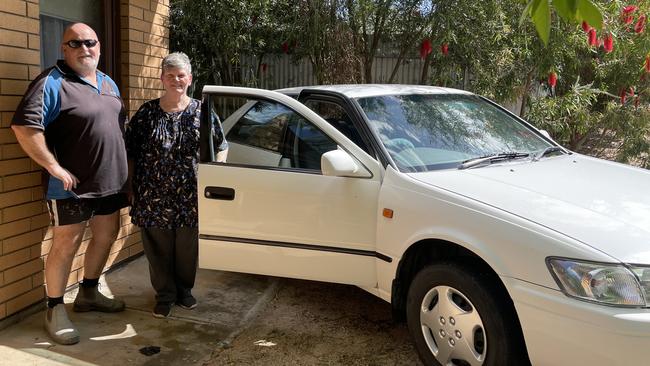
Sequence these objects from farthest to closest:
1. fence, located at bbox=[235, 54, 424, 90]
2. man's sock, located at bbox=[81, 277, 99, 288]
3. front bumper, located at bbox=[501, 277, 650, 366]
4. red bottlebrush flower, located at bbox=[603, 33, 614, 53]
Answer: fence, located at bbox=[235, 54, 424, 90], red bottlebrush flower, located at bbox=[603, 33, 614, 53], man's sock, located at bbox=[81, 277, 99, 288], front bumper, located at bbox=[501, 277, 650, 366]

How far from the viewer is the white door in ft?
11.3

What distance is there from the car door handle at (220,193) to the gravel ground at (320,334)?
926 millimetres

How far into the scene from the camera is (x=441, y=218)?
118 inches

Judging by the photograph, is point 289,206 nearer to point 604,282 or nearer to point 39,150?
point 39,150

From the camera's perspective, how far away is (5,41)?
3438mm

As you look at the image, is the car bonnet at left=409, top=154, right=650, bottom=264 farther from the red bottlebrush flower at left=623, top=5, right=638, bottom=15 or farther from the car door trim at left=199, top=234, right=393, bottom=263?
the red bottlebrush flower at left=623, top=5, right=638, bottom=15

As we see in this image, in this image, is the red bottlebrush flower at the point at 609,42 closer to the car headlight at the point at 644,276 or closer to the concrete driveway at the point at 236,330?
the concrete driveway at the point at 236,330

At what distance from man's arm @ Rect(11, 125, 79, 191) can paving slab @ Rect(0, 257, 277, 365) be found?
39.7 inches

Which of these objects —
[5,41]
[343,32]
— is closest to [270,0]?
[343,32]

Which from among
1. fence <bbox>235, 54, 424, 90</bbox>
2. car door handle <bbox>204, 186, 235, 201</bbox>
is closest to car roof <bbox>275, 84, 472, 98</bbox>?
car door handle <bbox>204, 186, 235, 201</bbox>

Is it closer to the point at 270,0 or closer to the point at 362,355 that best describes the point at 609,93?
the point at 270,0

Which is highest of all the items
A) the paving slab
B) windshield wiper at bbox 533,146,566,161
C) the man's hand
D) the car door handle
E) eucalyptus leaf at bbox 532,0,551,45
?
eucalyptus leaf at bbox 532,0,551,45

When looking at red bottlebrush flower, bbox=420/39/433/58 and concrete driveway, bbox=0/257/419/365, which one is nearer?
concrete driveway, bbox=0/257/419/365

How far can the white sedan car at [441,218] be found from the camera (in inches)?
97.3
